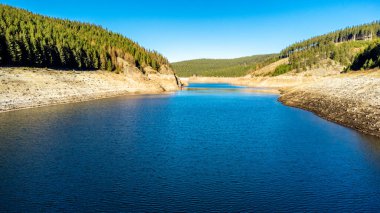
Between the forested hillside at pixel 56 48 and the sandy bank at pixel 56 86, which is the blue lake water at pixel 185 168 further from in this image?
the forested hillside at pixel 56 48

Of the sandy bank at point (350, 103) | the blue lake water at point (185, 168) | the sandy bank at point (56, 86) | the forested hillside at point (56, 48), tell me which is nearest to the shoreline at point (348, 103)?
the sandy bank at point (350, 103)

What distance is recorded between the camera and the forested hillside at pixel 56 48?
232 ft

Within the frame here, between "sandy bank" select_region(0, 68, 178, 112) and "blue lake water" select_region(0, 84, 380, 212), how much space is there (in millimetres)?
18641

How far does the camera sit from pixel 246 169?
2141 centimetres

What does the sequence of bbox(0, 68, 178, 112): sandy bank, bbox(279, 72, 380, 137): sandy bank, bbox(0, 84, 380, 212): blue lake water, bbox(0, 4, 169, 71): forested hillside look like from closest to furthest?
bbox(0, 84, 380, 212): blue lake water → bbox(279, 72, 380, 137): sandy bank → bbox(0, 68, 178, 112): sandy bank → bbox(0, 4, 169, 71): forested hillside

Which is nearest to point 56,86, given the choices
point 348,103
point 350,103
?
point 348,103

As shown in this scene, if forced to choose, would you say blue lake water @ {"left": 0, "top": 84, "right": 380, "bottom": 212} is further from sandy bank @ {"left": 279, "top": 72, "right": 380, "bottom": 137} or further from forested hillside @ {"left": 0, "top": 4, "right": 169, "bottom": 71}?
forested hillside @ {"left": 0, "top": 4, "right": 169, "bottom": 71}

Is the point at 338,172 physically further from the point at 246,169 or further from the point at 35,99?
the point at 35,99

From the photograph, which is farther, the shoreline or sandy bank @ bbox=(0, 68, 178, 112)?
sandy bank @ bbox=(0, 68, 178, 112)

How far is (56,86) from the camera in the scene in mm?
68000

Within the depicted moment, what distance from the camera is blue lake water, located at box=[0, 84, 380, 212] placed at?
1573 cm

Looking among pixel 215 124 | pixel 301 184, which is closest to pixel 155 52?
pixel 215 124

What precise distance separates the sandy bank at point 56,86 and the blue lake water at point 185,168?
18641 mm

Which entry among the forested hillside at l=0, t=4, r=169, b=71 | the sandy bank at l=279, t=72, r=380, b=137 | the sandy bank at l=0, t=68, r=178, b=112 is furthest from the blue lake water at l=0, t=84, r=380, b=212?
the forested hillside at l=0, t=4, r=169, b=71
